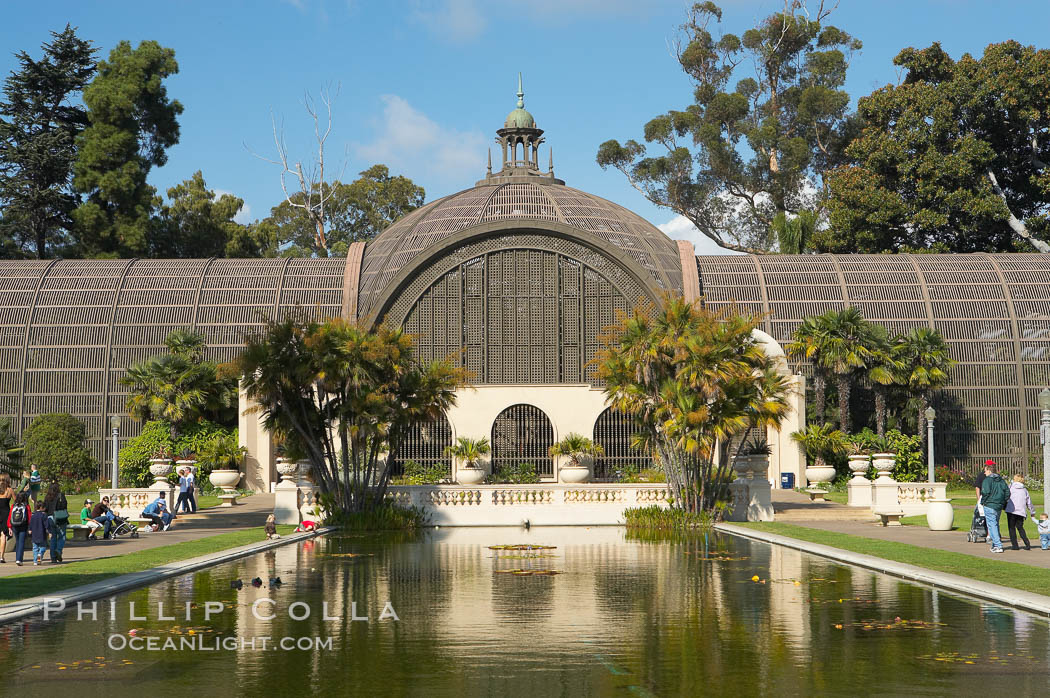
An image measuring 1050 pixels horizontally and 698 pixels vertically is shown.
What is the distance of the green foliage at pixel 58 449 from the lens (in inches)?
1736

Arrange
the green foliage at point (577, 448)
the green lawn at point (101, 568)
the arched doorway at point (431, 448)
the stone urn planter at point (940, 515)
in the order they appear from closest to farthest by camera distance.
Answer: the green lawn at point (101, 568), the stone urn planter at point (940, 515), the green foliage at point (577, 448), the arched doorway at point (431, 448)

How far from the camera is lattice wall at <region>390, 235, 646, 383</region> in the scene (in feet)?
149

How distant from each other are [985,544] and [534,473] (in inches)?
842

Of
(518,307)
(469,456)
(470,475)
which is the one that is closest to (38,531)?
(470,475)

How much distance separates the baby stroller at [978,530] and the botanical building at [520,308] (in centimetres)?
2127

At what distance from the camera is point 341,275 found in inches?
1987

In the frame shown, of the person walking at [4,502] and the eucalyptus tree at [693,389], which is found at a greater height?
the eucalyptus tree at [693,389]

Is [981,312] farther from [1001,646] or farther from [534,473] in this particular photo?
[1001,646]

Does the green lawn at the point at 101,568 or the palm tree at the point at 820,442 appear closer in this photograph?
the green lawn at the point at 101,568

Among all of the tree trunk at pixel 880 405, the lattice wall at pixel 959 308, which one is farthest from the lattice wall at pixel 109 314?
the tree trunk at pixel 880 405

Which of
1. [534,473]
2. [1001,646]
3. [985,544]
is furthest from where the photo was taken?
[534,473]

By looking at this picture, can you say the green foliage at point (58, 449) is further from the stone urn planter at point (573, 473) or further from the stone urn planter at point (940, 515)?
the stone urn planter at point (940, 515)

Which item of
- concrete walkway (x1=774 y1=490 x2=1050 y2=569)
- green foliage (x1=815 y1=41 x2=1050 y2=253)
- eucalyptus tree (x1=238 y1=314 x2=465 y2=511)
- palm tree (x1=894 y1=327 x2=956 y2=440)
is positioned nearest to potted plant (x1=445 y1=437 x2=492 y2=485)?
eucalyptus tree (x1=238 y1=314 x2=465 y2=511)

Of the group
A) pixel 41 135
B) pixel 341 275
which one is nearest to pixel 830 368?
pixel 341 275
